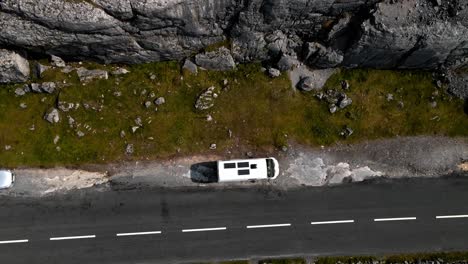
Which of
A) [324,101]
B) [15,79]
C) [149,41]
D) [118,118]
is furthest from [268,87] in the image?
[15,79]

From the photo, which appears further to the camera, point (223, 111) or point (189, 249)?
point (223, 111)

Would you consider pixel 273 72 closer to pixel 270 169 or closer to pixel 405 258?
pixel 270 169

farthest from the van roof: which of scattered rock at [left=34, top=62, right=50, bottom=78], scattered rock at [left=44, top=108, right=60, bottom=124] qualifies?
scattered rock at [left=34, top=62, right=50, bottom=78]

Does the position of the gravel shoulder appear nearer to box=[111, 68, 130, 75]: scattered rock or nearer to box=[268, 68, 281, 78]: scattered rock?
box=[268, 68, 281, 78]: scattered rock

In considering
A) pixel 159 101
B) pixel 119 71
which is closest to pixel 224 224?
pixel 159 101

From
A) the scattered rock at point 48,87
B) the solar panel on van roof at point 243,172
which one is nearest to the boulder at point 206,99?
the solar panel on van roof at point 243,172

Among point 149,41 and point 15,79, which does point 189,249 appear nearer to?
point 149,41

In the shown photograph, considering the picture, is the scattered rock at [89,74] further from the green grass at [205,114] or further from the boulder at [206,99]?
the boulder at [206,99]
